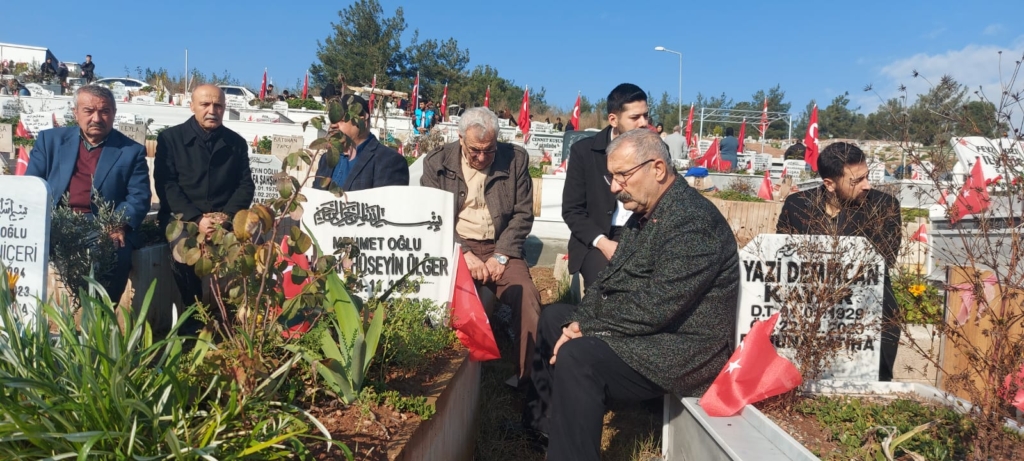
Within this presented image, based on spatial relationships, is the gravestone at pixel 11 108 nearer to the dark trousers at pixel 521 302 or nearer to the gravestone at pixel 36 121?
the gravestone at pixel 36 121

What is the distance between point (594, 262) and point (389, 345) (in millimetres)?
1632

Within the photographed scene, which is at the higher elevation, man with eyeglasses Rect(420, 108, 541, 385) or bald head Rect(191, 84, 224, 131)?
bald head Rect(191, 84, 224, 131)

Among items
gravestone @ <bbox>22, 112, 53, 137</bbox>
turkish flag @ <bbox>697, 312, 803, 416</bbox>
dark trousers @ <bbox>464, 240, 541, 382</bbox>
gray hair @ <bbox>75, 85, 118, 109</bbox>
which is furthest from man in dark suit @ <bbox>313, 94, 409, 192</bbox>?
gravestone @ <bbox>22, 112, 53, 137</bbox>

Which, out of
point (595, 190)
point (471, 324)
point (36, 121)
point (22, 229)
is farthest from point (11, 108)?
point (471, 324)

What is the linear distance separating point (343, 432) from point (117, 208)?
2.78 meters

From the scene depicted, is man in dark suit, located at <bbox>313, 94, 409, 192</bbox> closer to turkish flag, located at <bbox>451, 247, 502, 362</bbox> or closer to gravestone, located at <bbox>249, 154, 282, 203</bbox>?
turkish flag, located at <bbox>451, 247, 502, 362</bbox>

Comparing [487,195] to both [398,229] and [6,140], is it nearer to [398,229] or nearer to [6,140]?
[398,229]

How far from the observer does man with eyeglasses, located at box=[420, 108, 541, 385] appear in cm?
428

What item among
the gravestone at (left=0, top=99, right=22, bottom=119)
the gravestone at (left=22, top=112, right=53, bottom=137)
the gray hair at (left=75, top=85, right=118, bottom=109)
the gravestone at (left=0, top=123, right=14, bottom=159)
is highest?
the gravestone at (left=0, top=99, right=22, bottom=119)

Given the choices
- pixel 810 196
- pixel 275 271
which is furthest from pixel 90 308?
pixel 810 196

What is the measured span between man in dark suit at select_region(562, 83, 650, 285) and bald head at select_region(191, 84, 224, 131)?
220cm

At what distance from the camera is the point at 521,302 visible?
409 cm

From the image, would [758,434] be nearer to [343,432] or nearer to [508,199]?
[343,432]

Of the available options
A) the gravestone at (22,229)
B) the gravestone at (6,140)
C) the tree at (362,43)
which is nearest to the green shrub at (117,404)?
the gravestone at (22,229)
